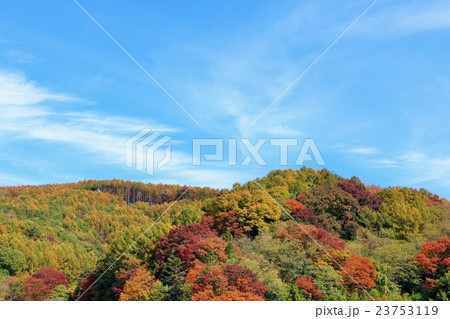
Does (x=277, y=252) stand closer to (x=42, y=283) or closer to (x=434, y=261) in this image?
(x=434, y=261)

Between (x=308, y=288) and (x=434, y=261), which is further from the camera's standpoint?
(x=434, y=261)

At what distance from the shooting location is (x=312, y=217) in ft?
116

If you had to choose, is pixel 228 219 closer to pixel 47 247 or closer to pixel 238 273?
pixel 238 273

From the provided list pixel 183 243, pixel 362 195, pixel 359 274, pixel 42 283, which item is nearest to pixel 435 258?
pixel 359 274

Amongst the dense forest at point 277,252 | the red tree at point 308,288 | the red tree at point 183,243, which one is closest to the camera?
the red tree at point 308,288

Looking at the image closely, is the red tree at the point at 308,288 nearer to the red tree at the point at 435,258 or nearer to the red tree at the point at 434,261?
the red tree at the point at 434,261

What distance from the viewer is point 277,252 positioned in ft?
90.1

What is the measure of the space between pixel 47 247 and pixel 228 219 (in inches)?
1412

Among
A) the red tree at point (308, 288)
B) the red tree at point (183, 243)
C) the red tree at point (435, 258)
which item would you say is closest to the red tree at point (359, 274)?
the red tree at point (308, 288)

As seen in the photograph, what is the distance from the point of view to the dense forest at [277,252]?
24.2 metres

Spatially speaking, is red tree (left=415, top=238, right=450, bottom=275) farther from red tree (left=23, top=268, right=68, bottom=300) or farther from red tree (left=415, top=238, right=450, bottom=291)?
red tree (left=23, top=268, right=68, bottom=300)

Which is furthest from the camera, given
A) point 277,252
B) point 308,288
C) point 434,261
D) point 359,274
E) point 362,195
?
point 362,195

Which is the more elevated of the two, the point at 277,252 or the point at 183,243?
the point at 183,243

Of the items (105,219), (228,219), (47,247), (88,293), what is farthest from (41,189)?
(228,219)
